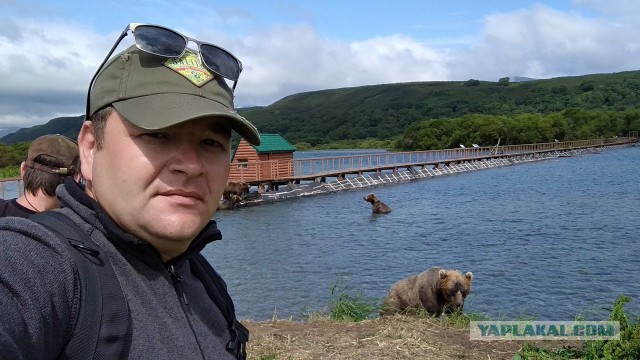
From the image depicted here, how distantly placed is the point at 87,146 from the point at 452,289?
776 centimetres

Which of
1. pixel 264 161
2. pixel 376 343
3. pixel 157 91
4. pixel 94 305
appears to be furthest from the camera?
pixel 264 161

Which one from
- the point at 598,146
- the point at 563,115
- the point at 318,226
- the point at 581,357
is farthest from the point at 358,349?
the point at 563,115

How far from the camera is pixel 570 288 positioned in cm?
1342

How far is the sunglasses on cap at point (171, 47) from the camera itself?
1.48m

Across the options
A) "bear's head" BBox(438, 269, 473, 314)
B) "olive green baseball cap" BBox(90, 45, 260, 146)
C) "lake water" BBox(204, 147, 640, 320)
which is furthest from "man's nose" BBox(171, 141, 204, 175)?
"bear's head" BBox(438, 269, 473, 314)

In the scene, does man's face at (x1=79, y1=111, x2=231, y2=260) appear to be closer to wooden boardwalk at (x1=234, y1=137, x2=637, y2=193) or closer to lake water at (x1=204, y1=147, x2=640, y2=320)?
lake water at (x1=204, y1=147, x2=640, y2=320)

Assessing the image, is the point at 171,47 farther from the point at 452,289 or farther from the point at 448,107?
A: the point at 448,107

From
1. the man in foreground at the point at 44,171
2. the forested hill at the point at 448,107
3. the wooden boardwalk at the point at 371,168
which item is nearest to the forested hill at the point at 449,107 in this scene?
the forested hill at the point at 448,107

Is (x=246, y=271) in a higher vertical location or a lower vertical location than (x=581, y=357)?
lower

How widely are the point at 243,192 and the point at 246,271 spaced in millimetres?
19119

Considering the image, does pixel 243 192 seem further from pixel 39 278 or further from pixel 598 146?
pixel 598 146

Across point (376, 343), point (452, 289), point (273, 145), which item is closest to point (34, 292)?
point (376, 343)

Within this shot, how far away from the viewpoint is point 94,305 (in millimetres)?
1203

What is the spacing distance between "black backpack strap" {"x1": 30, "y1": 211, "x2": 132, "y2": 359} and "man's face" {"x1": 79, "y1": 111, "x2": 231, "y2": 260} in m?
0.15
